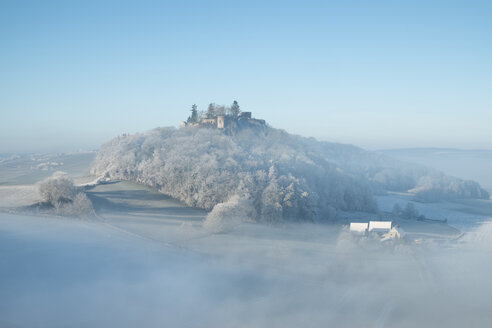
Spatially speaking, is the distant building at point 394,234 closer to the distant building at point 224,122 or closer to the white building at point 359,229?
the white building at point 359,229

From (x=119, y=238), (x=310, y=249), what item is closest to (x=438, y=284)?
(x=310, y=249)

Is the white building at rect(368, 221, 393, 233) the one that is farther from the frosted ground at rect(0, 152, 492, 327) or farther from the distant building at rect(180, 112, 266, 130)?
the distant building at rect(180, 112, 266, 130)

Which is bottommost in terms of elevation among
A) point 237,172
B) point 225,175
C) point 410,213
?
point 410,213

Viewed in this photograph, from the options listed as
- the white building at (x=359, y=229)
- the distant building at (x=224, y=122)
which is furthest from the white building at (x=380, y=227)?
the distant building at (x=224, y=122)

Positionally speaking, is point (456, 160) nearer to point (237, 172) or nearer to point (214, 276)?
point (237, 172)

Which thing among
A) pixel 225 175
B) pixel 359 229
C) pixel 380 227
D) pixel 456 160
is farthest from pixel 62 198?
pixel 456 160

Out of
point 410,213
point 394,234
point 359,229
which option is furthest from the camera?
point 410,213

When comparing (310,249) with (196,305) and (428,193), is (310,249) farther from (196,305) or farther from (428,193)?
(428,193)

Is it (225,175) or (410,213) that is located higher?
(225,175)
